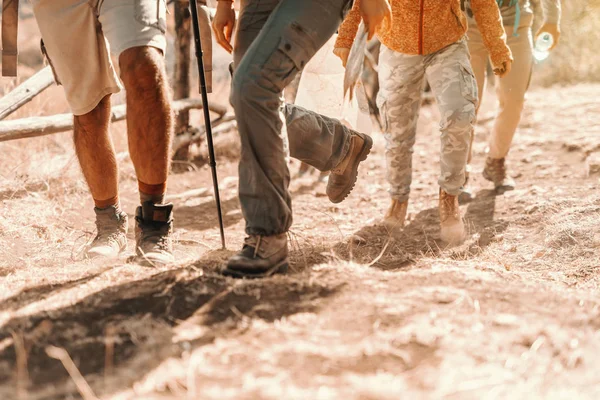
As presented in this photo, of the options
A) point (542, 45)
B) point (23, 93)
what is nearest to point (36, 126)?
point (23, 93)

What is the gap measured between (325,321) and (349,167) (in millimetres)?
1664

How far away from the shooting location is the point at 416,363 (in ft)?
6.02

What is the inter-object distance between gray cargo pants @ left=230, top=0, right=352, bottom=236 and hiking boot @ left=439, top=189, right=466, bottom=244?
5.05 feet

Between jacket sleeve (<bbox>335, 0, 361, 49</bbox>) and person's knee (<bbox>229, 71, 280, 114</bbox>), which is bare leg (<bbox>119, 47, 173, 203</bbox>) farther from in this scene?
jacket sleeve (<bbox>335, 0, 361, 49</bbox>)

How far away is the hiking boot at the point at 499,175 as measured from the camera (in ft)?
17.2

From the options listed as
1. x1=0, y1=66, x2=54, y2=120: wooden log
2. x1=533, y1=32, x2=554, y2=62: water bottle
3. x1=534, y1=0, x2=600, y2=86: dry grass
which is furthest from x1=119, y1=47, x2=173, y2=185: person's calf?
x1=534, y1=0, x2=600, y2=86: dry grass

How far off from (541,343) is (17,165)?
437cm

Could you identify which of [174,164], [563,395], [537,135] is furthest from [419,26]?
[537,135]

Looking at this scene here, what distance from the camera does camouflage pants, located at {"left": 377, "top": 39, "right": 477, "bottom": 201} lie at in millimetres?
3795

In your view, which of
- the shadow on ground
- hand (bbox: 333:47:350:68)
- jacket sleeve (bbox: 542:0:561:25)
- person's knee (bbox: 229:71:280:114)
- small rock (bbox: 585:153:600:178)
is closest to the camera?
the shadow on ground

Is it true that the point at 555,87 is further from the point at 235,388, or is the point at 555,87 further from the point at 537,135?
the point at 235,388

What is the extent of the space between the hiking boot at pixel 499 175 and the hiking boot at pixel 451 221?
4.55ft

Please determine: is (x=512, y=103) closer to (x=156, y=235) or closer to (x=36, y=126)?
(x=156, y=235)

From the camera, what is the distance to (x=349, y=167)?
3.69m
